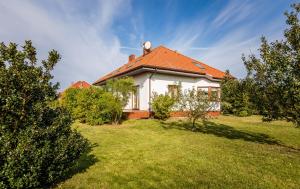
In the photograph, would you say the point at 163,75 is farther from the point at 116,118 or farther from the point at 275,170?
the point at 275,170

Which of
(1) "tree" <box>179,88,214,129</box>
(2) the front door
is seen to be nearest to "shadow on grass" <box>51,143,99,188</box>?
(1) "tree" <box>179,88,214,129</box>

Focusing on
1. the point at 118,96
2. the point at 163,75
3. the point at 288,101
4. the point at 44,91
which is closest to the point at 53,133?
the point at 44,91

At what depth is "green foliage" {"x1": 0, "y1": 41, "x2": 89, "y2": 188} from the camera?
366 cm

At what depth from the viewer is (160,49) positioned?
23328 mm

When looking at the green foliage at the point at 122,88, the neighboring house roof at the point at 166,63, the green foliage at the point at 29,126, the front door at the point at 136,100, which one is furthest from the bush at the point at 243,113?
the green foliage at the point at 29,126

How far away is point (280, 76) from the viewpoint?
708 centimetres

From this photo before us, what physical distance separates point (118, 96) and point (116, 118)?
1.64 metres

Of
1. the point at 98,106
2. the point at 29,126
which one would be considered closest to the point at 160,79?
the point at 98,106

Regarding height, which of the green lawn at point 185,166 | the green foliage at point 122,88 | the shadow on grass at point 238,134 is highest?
the green foliage at point 122,88

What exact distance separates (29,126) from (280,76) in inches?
296

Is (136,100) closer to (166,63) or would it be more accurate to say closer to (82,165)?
(166,63)

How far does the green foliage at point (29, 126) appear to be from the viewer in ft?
12.0

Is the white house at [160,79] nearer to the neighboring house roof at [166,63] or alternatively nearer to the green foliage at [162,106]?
the neighboring house roof at [166,63]

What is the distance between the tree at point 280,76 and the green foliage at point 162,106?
26.2ft
